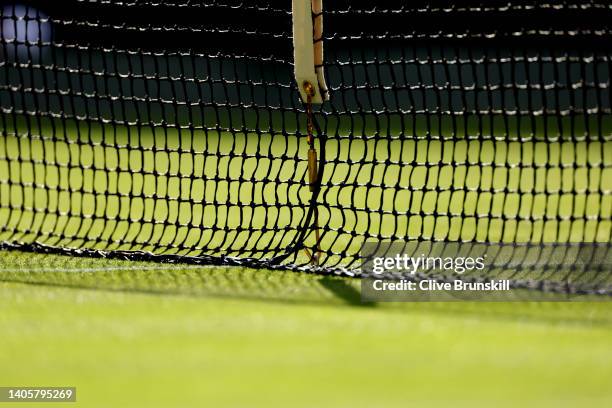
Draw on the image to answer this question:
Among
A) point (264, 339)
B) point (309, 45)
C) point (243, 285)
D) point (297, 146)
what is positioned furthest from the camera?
point (297, 146)

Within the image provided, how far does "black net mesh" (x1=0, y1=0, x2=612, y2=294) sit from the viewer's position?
3.75 m

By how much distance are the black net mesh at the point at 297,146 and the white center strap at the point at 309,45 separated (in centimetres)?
18

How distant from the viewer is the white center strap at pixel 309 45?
11.4 ft

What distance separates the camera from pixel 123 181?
5.87m

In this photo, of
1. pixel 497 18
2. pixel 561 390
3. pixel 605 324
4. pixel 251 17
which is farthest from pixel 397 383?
pixel 251 17

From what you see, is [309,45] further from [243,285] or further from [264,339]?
[264,339]

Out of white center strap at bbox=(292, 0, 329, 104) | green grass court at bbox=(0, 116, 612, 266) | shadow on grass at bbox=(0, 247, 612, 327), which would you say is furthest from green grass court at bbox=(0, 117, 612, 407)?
white center strap at bbox=(292, 0, 329, 104)

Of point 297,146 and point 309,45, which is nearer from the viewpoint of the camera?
point 309,45

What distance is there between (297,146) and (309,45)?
83 cm

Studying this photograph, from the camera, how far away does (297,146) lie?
426 centimetres

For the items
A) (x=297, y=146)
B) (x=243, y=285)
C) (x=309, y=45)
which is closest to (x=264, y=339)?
(x=243, y=285)

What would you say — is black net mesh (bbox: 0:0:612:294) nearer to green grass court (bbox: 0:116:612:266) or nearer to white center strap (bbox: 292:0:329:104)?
green grass court (bbox: 0:116:612:266)

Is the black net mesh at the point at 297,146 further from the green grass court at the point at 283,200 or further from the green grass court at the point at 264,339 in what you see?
the green grass court at the point at 264,339

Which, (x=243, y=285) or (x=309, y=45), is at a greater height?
(x=309, y=45)
